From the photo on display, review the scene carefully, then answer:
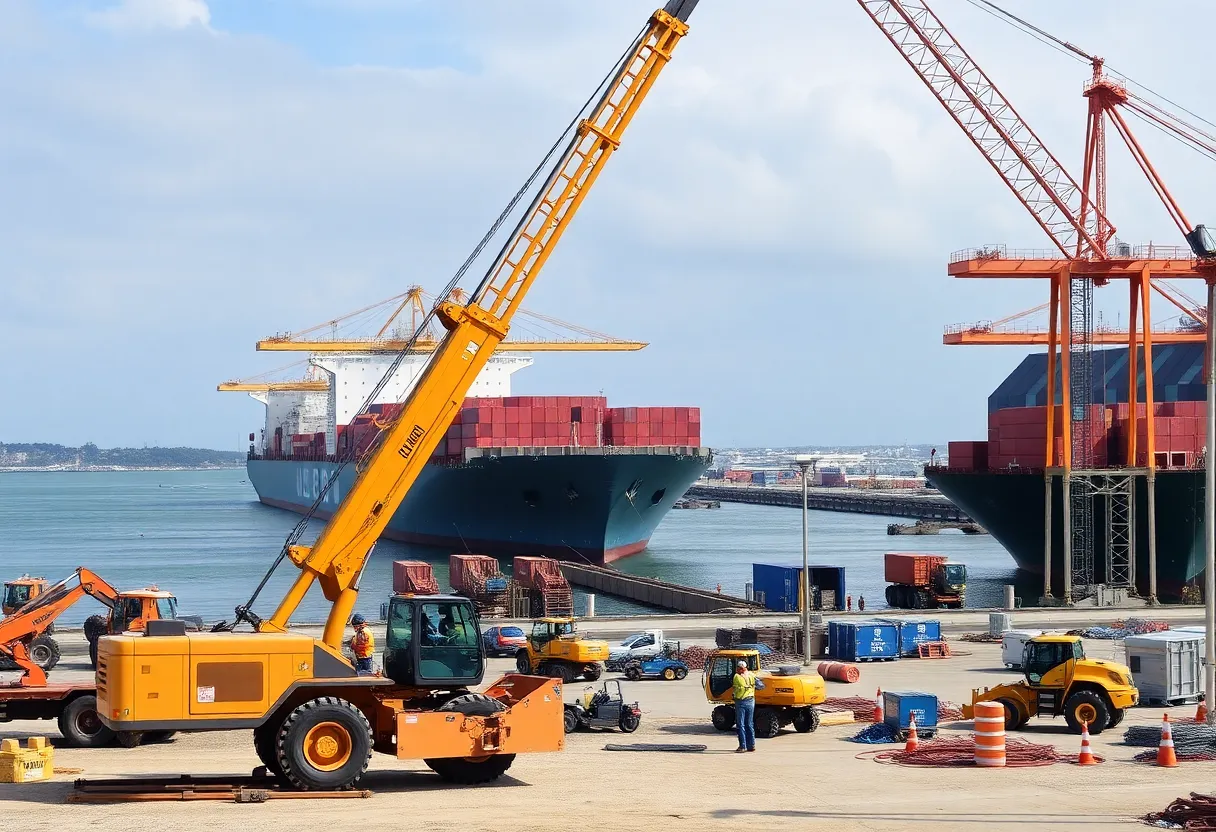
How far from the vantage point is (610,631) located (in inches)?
1543

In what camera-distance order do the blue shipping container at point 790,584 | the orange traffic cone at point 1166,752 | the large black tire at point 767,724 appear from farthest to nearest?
1. the blue shipping container at point 790,584
2. the large black tire at point 767,724
3. the orange traffic cone at point 1166,752

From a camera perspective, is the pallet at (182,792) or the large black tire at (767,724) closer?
the pallet at (182,792)

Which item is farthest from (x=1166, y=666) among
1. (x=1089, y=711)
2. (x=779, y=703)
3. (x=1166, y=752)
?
(x=779, y=703)

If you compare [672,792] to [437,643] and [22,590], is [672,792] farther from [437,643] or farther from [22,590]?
[22,590]

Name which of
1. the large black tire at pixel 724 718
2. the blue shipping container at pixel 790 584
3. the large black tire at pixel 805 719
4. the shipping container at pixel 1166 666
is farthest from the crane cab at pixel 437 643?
the blue shipping container at pixel 790 584

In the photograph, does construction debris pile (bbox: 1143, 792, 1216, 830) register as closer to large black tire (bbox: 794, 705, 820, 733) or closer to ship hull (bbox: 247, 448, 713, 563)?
large black tire (bbox: 794, 705, 820, 733)

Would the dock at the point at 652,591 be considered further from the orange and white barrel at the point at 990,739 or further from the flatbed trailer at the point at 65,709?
the flatbed trailer at the point at 65,709

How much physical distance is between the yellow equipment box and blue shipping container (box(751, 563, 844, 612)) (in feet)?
113

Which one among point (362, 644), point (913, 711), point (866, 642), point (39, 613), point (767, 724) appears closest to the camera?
point (913, 711)

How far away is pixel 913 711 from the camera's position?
69.1 ft

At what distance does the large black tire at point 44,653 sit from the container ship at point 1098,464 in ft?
140

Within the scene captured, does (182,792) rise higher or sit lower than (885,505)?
lower

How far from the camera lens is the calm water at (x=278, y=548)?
66188 mm

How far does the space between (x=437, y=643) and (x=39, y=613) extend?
1519 cm
